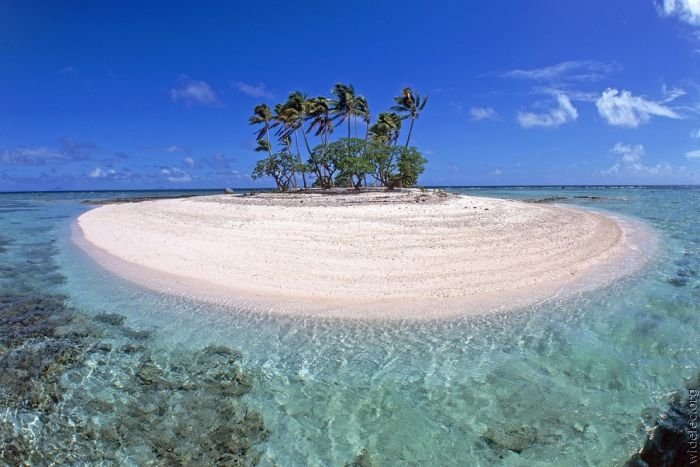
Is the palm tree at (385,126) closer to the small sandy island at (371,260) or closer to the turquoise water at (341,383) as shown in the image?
the small sandy island at (371,260)

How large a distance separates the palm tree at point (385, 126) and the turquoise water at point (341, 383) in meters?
44.7

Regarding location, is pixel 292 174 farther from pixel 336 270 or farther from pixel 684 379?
pixel 684 379

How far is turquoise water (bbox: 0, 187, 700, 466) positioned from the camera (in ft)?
13.3

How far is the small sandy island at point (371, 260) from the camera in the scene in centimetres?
831

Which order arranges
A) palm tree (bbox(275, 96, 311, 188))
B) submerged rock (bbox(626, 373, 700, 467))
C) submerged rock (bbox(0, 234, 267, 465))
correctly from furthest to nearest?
A: palm tree (bbox(275, 96, 311, 188)) → submerged rock (bbox(0, 234, 267, 465)) → submerged rock (bbox(626, 373, 700, 467))

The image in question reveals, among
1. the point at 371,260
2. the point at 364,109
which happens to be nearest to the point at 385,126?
the point at 364,109

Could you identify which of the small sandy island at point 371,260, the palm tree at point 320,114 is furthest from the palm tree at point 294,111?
the small sandy island at point 371,260

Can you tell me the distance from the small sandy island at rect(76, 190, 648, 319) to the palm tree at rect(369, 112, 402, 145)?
110ft

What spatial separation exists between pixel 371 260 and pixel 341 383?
18.9 feet

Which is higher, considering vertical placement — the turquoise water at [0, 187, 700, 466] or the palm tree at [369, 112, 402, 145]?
the palm tree at [369, 112, 402, 145]

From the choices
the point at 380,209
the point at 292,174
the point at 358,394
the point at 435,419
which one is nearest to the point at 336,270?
the point at 358,394

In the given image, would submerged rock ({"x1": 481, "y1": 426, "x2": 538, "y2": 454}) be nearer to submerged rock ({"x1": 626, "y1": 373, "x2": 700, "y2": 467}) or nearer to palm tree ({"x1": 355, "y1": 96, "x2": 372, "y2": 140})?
submerged rock ({"x1": 626, "y1": 373, "x2": 700, "y2": 467})

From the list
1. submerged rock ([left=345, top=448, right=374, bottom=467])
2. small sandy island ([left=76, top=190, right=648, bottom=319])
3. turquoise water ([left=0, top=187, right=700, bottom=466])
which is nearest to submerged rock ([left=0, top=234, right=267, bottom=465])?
turquoise water ([left=0, top=187, right=700, bottom=466])

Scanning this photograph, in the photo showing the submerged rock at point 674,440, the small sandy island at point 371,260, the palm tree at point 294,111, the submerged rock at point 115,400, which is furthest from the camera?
the palm tree at point 294,111
